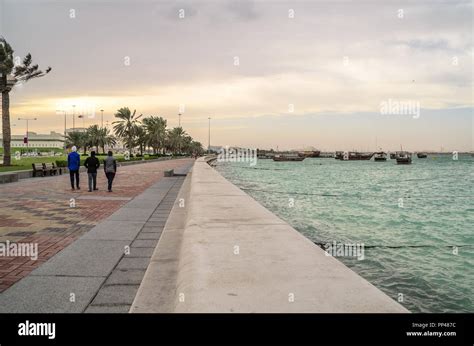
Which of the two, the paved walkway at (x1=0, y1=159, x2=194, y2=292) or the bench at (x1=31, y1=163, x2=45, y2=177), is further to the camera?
the bench at (x1=31, y1=163, x2=45, y2=177)

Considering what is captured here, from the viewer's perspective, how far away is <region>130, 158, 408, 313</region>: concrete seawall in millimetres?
3141

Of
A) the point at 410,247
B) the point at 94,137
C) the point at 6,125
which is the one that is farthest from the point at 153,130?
the point at 410,247

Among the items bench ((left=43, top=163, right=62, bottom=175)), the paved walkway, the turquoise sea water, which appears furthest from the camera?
bench ((left=43, top=163, right=62, bottom=175))

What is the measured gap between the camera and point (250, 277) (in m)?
3.79

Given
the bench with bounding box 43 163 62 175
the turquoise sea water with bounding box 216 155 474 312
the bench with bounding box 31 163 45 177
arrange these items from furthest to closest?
the bench with bounding box 43 163 62 175, the bench with bounding box 31 163 45 177, the turquoise sea water with bounding box 216 155 474 312

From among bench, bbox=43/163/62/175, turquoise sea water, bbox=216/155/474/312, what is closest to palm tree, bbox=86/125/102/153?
bench, bbox=43/163/62/175

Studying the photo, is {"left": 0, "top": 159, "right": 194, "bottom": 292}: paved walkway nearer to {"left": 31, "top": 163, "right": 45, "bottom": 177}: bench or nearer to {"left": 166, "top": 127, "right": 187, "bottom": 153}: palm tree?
{"left": 31, "top": 163, "right": 45, "bottom": 177}: bench

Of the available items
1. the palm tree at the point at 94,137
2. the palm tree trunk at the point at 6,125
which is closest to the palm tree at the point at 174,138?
the palm tree at the point at 94,137

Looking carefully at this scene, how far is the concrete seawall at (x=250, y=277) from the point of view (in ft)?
10.3

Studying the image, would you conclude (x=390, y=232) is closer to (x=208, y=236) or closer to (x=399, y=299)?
(x=399, y=299)
